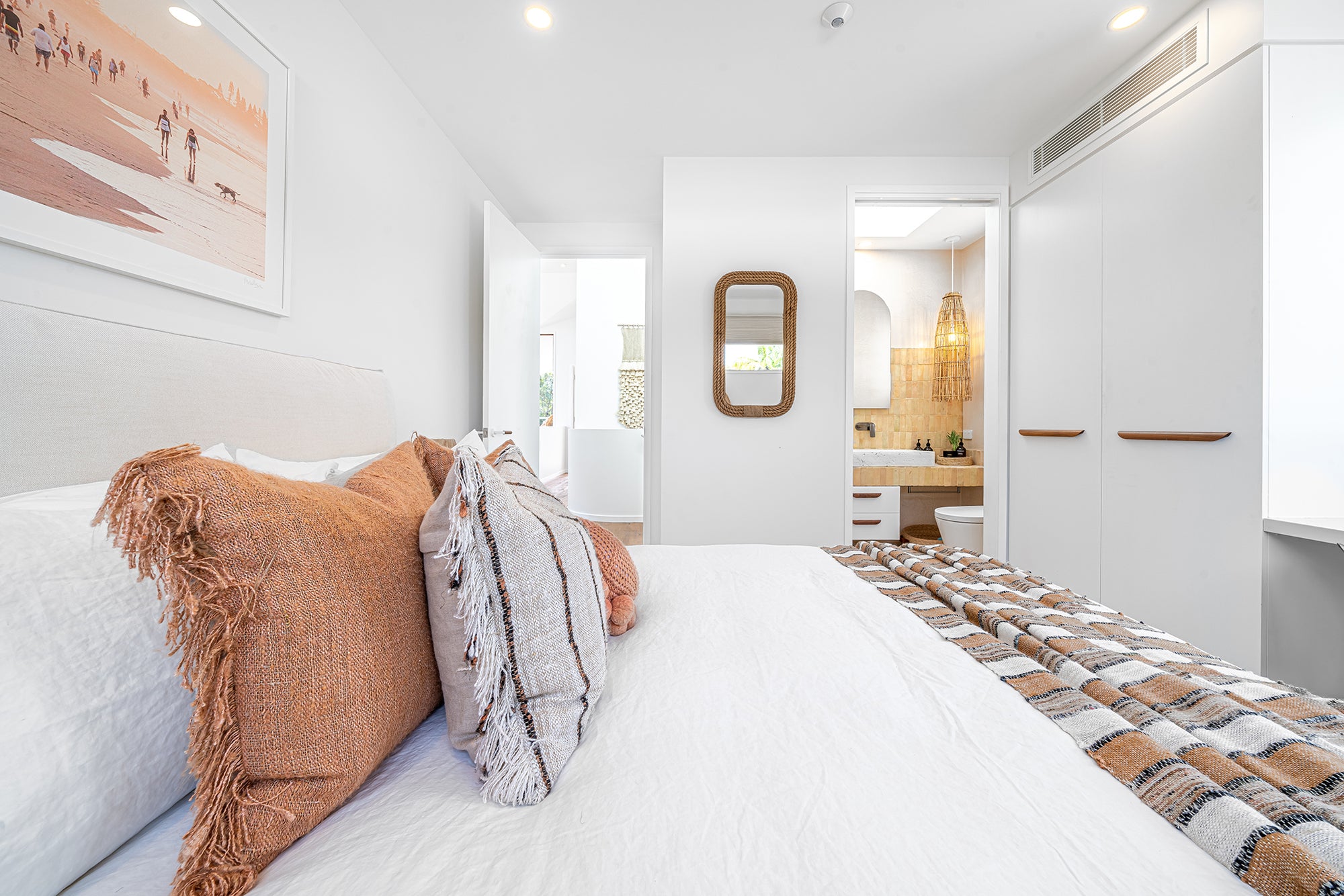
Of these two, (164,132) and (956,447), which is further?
(956,447)

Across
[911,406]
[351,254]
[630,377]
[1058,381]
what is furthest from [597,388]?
[1058,381]

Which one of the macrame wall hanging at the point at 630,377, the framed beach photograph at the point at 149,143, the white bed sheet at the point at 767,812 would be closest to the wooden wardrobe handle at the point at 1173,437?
the white bed sheet at the point at 767,812

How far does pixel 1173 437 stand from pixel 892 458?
228 centimetres

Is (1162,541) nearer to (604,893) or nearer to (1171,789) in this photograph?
(1171,789)

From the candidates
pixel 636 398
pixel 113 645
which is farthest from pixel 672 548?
pixel 636 398

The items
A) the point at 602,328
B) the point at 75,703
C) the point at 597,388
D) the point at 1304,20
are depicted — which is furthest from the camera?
the point at 597,388

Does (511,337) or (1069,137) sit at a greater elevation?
(1069,137)

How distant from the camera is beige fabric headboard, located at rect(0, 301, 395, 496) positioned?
843 mm

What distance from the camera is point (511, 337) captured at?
3223mm

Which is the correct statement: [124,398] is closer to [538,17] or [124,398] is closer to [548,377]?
[538,17]

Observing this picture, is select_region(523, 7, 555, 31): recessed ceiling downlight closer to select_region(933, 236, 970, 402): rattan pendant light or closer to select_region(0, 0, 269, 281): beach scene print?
select_region(0, 0, 269, 281): beach scene print

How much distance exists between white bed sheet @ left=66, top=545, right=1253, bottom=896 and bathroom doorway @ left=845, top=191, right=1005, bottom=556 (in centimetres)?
340

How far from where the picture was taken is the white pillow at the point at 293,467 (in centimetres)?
90

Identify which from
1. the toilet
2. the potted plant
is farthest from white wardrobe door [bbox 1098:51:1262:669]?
the potted plant
